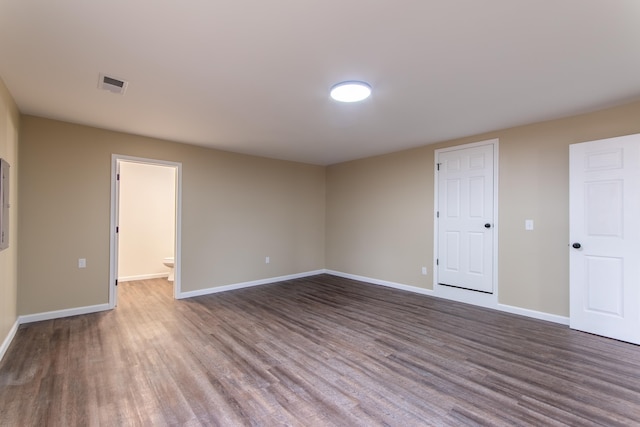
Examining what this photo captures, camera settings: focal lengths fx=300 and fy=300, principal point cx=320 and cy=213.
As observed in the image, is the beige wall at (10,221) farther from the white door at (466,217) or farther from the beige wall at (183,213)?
the white door at (466,217)

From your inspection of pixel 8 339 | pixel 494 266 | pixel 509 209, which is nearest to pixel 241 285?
pixel 8 339

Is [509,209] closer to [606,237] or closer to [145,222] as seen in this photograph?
[606,237]

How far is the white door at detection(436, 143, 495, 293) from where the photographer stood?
13.0 ft

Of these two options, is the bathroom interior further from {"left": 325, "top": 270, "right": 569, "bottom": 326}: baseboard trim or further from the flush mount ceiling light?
the flush mount ceiling light

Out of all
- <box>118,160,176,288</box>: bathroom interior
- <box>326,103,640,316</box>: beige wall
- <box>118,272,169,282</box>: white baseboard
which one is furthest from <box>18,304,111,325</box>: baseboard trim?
<box>326,103,640,316</box>: beige wall

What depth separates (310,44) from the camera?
1.94 meters

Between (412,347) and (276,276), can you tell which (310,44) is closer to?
(412,347)

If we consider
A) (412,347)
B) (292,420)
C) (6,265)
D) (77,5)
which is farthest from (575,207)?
(6,265)

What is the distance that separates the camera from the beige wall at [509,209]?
3.37 m

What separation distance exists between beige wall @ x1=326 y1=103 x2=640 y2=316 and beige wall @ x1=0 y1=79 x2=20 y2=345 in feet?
15.2

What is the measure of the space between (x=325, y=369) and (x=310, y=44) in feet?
7.78

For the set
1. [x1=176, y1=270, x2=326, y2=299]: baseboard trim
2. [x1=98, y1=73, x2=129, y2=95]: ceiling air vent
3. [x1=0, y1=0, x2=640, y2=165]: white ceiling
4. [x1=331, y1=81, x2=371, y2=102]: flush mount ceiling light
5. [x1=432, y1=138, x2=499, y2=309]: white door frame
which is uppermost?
[x1=0, y1=0, x2=640, y2=165]: white ceiling

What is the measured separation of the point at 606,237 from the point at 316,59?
3308 millimetres

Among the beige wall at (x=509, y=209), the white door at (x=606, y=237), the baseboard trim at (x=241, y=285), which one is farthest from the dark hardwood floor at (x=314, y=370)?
the baseboard trim at (x=241, y=285)
